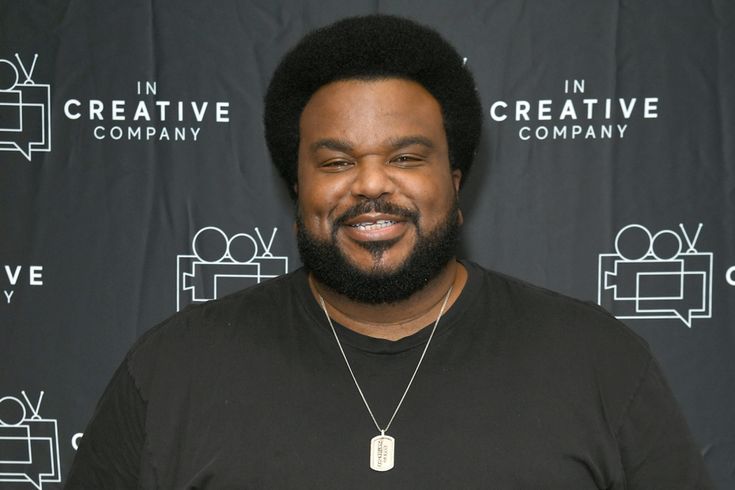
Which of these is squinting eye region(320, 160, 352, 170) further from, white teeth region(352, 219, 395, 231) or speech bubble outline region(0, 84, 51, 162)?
speech bubble outline region(0, 84, 51, 162)

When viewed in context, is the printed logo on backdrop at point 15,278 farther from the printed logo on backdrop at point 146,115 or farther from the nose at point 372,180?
the nose at point 372,180

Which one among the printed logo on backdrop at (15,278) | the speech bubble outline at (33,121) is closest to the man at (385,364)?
the printed logo on backdrop at (15,278)

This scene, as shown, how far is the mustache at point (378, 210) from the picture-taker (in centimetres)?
121

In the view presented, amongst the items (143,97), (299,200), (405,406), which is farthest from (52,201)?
(405,406)

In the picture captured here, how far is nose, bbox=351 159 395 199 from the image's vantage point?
3.93 feet

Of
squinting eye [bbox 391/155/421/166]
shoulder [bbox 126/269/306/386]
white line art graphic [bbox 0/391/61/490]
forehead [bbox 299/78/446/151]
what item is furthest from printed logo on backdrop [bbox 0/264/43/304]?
squinting eye [bbox 391/155/421/166]

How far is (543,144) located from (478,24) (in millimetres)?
296

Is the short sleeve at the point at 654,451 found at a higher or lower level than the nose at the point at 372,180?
lower

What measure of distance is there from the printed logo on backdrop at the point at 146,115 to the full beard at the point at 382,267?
495mm

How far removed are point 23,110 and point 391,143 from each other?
888 millimetres

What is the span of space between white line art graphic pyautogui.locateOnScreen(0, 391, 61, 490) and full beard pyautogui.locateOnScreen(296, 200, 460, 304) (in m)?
0.80

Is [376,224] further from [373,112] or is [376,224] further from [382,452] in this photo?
[382,452]

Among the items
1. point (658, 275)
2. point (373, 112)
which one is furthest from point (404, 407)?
point (658, 275)

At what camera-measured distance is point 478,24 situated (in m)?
1.60
